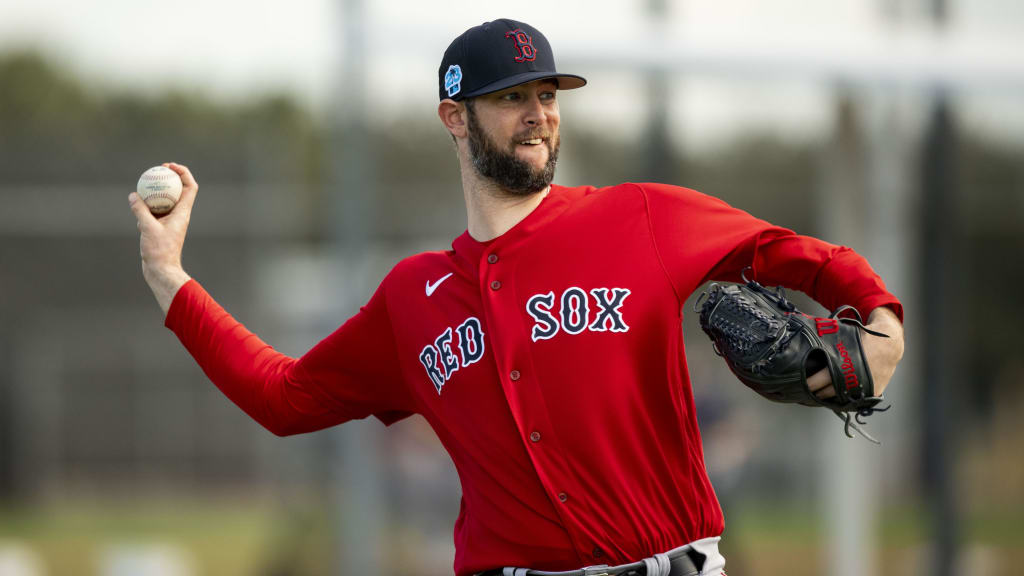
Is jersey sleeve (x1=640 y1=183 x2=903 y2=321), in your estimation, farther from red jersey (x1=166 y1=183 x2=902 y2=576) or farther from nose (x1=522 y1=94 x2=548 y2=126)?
nose (x1=522 y1=94 x2=548 y2=126)

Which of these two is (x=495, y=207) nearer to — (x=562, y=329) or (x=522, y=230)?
(x=522, y=230)

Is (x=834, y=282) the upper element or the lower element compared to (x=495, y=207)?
lower

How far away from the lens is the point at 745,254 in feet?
9.24

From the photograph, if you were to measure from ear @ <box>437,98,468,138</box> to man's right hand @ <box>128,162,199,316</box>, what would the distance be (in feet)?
2.41

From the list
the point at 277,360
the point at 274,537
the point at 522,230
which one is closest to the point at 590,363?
the point at 522,230

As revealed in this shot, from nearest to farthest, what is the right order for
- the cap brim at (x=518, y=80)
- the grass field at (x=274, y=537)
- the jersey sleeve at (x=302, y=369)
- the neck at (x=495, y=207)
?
the cap brim at (x=518, y=80)
the neck at (x=495, y=207)
the jersey sleeve at (x=302, y=369)
the grass field at (x=274, y=537)

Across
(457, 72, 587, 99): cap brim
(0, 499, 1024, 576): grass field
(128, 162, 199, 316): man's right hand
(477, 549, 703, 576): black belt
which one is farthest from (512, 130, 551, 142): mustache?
(0, 499, 1024, 576): grass field

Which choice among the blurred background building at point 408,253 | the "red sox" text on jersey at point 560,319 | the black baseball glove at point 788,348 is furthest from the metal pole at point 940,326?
the "red sox" text on jersey at point 560,319

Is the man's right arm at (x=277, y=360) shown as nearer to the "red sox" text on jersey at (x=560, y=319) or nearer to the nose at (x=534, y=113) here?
the "red sox" text on jersey at (x=560, y=319)

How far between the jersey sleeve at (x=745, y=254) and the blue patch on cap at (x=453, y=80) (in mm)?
564

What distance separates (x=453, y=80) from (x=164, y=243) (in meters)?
0.94

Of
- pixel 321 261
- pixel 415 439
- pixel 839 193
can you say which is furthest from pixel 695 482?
pixel 321 261

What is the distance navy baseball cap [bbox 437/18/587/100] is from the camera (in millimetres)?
2938

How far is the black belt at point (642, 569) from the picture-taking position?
106 inches
